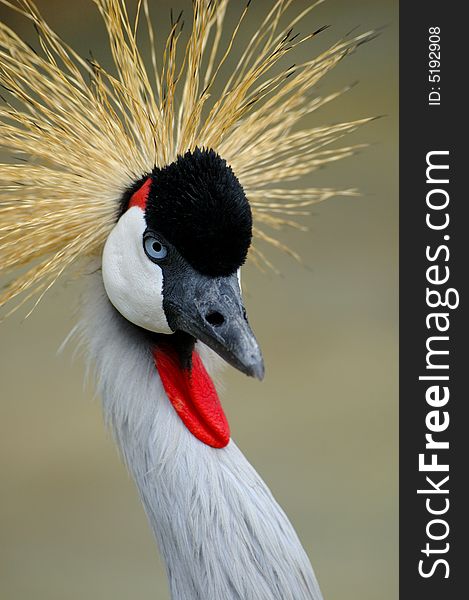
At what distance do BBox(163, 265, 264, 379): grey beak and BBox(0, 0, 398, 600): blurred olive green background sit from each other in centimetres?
104

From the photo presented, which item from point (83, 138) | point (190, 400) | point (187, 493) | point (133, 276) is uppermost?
point (83, 138)

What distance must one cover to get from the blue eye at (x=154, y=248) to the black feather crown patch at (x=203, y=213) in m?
0.01

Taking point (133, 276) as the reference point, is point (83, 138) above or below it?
above

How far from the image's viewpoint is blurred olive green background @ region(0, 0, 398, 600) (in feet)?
7.71

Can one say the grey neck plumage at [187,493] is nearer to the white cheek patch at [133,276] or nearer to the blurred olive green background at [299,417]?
the white cheek patch at [133,276]

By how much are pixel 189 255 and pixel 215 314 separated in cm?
7

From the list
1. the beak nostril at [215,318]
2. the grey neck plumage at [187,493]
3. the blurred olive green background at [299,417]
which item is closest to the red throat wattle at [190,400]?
the grey neck plumage at [187,493]

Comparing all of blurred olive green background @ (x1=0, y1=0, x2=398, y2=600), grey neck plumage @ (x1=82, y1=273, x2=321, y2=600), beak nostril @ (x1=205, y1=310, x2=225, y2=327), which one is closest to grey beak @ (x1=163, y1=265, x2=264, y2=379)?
beak nostril @ (x1=205, y1=310, x2=225, y2=327)

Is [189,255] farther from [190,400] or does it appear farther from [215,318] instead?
[190,400]

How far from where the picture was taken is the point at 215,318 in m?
1.05

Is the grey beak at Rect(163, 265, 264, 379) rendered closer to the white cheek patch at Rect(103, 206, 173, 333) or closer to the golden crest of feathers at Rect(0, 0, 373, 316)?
the white cheek patch at Rect(103, 206, 173, 333)

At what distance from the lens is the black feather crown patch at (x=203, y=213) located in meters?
1.02

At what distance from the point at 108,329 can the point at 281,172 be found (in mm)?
314

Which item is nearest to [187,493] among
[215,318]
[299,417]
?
[215,318]
